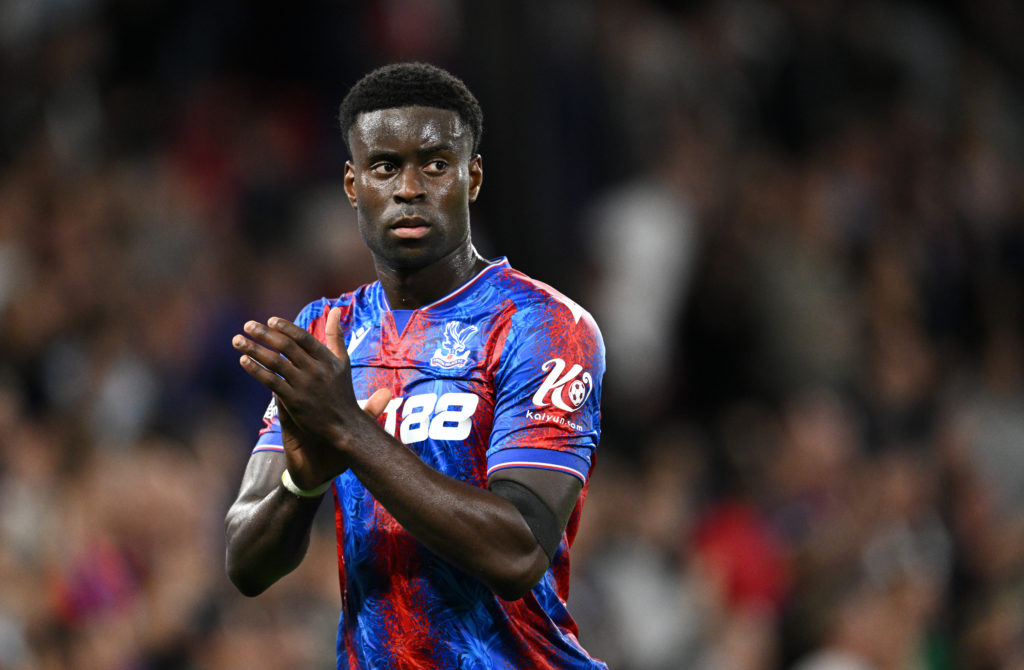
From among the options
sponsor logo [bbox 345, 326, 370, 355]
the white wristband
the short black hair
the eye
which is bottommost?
the white wristband

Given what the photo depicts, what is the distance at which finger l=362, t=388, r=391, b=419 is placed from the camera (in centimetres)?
332

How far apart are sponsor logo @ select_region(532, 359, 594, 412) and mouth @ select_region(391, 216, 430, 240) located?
17.0 inches

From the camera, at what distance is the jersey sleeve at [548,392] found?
3.37 m

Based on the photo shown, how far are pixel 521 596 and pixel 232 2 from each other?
767 cm

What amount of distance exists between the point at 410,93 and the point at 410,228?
12.0 inches

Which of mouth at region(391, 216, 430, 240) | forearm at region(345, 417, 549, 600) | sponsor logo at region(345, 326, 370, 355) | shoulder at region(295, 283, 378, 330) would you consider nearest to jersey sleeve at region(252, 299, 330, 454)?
shoulder at region(295, 283, 378, 330)

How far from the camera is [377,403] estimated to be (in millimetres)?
3330

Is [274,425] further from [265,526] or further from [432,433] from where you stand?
[432,433]

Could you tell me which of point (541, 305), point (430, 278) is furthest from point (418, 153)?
point (541, 305)

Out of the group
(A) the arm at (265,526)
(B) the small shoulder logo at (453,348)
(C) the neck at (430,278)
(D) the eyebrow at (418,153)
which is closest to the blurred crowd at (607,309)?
(A) the arm at (265,526)

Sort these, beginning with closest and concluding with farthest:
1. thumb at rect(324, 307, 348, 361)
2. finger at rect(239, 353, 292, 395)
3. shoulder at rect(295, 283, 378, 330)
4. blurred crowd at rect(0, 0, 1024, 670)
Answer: finger at rect(239, 353, 292, 395), thumb at rect(324, 307, 348, 361), shoulder at rect(295, 283, 378, 330), blurred crowd at rect(0, 0, 1024, 670)

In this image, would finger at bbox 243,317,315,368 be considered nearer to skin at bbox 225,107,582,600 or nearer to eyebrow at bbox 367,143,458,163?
skin at bbox 225,107,582,600

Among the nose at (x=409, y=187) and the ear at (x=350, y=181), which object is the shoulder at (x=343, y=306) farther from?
the nose at (x=409, y=187)

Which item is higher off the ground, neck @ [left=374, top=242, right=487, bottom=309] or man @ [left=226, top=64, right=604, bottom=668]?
neck @ [left=374, top=242, right=487, bottom=309]
